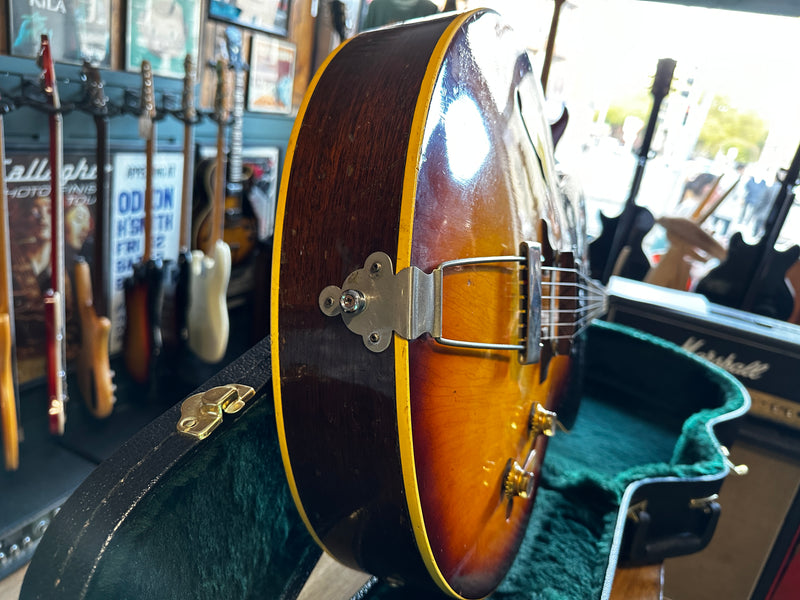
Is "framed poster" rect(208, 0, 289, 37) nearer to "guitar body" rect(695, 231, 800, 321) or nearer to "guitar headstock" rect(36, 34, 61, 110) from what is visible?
"guitar headstock" rect(36, 34, 61, 110)

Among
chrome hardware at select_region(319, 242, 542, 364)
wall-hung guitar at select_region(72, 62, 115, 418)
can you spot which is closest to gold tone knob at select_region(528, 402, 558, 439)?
chrome hardware at select_region(319, 242, 542, 364)

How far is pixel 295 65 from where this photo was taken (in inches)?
76.0

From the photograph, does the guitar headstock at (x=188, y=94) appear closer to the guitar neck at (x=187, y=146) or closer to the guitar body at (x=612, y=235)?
the guitar neck at (x=187, y=146)

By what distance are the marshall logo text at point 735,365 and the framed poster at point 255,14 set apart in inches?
59.7

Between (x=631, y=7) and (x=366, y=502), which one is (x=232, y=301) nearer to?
(x=366, y=502)

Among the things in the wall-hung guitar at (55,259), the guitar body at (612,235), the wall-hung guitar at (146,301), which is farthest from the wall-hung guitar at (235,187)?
the guitar body at (612,235)

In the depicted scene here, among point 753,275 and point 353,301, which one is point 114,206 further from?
point 753,275

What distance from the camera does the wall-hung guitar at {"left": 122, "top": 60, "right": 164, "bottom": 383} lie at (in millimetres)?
1312

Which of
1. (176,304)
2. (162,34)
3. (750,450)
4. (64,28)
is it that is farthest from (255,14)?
(750,450)

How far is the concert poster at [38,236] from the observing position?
45.3 inches

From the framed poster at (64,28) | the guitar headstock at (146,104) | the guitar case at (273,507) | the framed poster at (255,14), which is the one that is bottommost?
the guitar case at (273,507)

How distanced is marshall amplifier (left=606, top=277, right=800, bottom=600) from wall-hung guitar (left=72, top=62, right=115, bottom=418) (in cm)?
115

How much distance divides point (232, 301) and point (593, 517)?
4.54 ft

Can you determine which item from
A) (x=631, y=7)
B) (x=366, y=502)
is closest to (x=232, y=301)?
(x=366, y=502)
